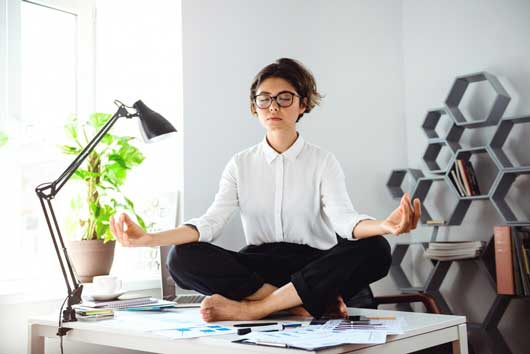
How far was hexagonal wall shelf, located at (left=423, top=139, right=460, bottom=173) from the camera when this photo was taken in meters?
3.32

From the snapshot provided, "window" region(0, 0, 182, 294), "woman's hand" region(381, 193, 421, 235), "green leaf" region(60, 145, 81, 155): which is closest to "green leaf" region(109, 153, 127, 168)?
"green leaf" region(60, 145, 81, 155)

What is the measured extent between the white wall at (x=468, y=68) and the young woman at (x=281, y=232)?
4.67ft

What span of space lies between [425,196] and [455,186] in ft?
0.97

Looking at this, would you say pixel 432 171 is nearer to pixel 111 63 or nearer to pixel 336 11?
pixel 336 11

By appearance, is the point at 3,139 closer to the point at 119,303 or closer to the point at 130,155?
the point at 130,155

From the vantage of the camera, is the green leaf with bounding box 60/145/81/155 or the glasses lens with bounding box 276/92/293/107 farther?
the green leaf with bounding box 60/145/81/155

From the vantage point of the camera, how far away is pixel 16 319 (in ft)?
7.46

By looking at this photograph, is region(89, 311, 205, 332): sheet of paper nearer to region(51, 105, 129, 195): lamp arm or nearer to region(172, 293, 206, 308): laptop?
region(172, 293, 206, 308): laptop

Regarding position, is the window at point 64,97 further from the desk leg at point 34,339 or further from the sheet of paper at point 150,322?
the sheet of paper at point 150,322

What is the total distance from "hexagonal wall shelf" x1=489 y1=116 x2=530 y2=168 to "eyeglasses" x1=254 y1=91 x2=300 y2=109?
1.40 meters

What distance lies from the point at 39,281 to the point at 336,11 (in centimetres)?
212

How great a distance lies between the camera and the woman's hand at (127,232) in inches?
70.7

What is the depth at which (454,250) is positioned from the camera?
3152 millimetres

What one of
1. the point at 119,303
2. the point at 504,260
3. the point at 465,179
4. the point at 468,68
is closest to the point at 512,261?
the point at 504,260
